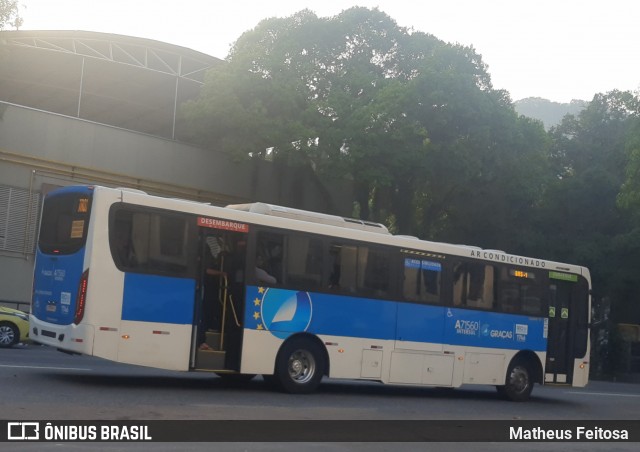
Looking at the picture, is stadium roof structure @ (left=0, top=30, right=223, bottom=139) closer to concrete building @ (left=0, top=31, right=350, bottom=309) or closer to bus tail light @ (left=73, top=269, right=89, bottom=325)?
concrete building @ (left=0, top=31, right=350, bottom=309)

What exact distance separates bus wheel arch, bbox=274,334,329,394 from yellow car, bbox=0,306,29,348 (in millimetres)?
10737

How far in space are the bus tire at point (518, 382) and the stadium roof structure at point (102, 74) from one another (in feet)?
76.3

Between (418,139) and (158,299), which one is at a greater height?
(418,139)

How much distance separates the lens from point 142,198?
14586mm

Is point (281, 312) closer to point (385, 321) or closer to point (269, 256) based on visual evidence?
point (269, 256)

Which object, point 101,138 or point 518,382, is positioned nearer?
point 518,382

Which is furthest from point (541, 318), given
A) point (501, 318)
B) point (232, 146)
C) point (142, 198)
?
point (232, 146)

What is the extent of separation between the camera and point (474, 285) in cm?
1911

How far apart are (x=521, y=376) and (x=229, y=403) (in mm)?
8363

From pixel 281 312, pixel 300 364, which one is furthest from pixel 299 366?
pixel 281 312

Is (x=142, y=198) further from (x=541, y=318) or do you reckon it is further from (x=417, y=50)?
(x=417, y=50)

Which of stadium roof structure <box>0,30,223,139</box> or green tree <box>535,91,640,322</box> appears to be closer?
green tree <box>535,91,640,322</box>

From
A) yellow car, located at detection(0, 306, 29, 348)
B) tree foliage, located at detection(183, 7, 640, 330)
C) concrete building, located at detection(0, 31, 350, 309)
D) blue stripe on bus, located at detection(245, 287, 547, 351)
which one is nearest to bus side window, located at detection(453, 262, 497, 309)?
blue stripe on bus, located at detection(245, 287, 547, 351)

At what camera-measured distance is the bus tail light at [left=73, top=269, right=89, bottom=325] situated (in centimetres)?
1383
